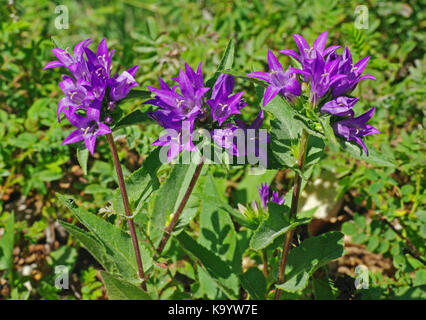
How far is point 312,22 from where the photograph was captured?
3945mm

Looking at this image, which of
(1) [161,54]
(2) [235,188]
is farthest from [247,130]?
(1) [161,54]

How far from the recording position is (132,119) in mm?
1862

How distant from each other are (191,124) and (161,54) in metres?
1.65

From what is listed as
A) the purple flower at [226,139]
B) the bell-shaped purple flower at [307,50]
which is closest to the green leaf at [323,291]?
the purple flower at [226,139]

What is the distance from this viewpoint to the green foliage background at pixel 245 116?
105 inches

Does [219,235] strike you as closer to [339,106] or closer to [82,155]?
[82,155]

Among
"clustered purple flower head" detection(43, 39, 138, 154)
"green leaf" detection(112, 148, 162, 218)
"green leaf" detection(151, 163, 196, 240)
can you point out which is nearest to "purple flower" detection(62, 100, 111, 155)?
"clustered purple flower head" detection(43, 39, 138, 154)

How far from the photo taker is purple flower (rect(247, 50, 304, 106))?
1726 mm

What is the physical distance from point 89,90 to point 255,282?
1353mm

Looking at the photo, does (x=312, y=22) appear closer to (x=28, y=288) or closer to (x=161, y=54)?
(x=161, y=54)

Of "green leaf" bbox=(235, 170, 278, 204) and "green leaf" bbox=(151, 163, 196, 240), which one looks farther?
"green leaf" bbox=(235, 170, 278, 204)

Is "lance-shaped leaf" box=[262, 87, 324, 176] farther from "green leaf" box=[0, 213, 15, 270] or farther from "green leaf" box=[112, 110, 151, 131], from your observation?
"green leaf" box=[0, 213, 15, 270]

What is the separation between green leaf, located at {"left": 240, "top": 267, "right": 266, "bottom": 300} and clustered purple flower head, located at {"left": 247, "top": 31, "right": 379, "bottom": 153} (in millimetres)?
1003

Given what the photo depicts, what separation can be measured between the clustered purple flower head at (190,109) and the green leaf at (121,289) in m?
0.62
